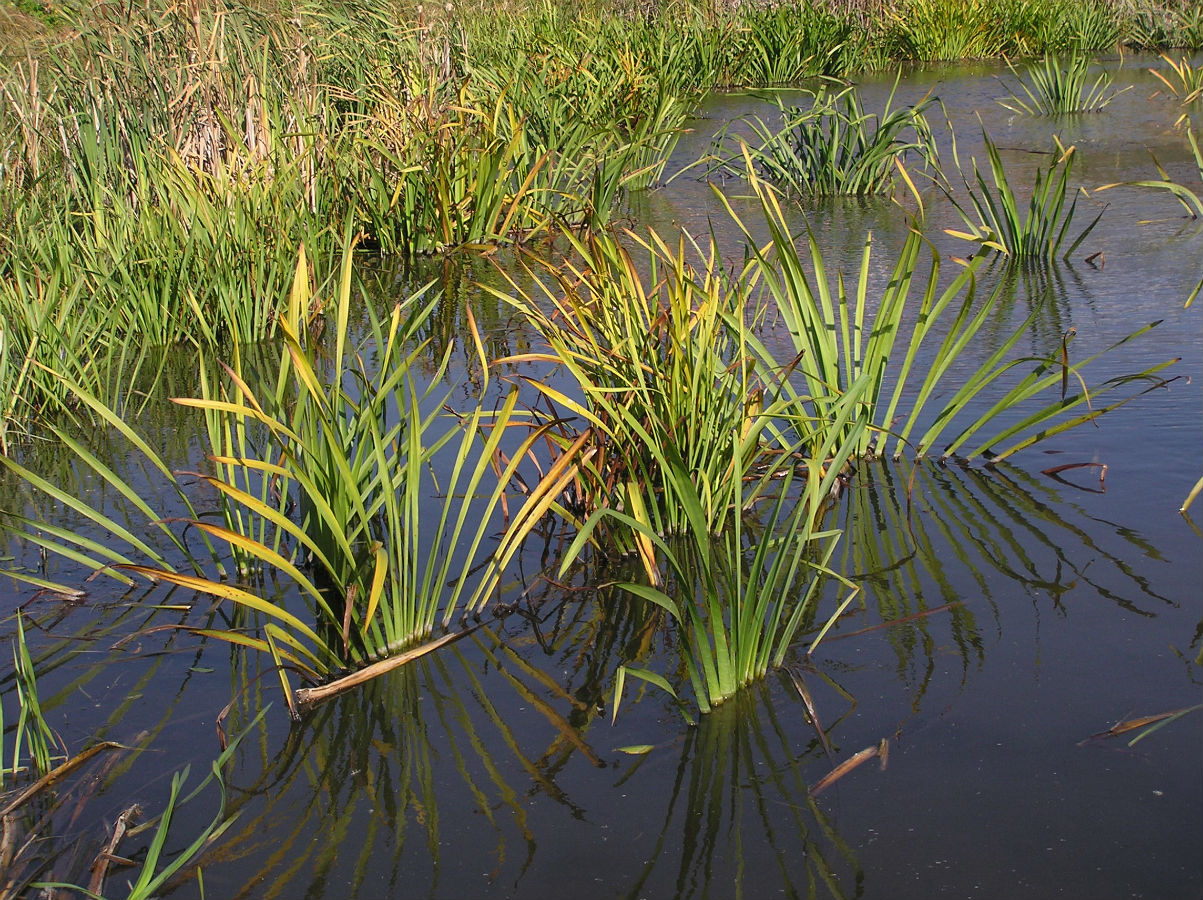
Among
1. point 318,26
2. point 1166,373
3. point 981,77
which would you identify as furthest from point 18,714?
point 981,77

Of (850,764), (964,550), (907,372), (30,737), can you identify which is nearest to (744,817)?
(850,764)

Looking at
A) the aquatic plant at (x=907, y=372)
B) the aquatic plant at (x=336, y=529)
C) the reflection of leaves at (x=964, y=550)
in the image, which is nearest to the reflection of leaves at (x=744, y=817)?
the reflection of leaves at (x=964, y=550)

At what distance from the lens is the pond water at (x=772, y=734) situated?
1.78 meters

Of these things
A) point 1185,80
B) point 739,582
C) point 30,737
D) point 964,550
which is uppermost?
point 1185,80

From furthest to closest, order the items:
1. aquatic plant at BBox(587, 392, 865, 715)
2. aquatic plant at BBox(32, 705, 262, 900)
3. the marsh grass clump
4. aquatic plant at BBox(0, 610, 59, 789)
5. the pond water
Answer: the marsh grass clump, aquatic plant at BBox(587, 392, 865, 715), aquatic plant at BBox(0, 610, 59, 789), the pond water, aquatic plant at BBox(32, 705, 262, 900)

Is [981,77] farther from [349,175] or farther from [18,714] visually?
[18,714]

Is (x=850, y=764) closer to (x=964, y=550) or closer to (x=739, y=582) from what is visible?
(x=739, y=582)

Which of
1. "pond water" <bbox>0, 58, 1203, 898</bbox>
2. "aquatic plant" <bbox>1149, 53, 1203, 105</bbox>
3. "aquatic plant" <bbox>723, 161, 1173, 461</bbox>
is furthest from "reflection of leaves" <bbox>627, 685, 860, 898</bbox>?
"aquatic plant" <bbox>1149, 53, 1203, 105</bbox>

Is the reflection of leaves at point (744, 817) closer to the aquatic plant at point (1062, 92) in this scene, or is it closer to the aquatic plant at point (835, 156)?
the aquatic plant at point (835, 156)

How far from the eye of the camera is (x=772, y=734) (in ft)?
6.76

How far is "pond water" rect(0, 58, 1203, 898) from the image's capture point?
1.78 metres

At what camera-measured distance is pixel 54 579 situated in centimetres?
285

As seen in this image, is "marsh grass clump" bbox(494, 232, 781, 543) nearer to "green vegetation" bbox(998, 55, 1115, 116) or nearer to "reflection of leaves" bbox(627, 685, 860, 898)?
"reflection of leaves" bbox(627, 685, 860, 898)

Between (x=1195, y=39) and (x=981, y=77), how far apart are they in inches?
99.8
